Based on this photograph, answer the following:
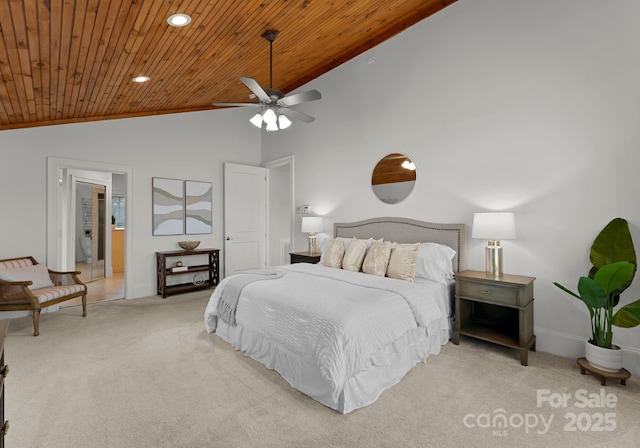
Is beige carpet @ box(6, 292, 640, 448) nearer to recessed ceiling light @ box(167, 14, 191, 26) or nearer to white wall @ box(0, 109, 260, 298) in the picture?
white wall @ box(0, 109, 260, 298)

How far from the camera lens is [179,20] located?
2465 mm

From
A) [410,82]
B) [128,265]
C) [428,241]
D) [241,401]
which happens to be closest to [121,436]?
[241,401]

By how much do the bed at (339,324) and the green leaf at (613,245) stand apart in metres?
1.13

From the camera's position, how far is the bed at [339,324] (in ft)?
6.94

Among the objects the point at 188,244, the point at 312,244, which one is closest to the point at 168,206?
the point at 188,244

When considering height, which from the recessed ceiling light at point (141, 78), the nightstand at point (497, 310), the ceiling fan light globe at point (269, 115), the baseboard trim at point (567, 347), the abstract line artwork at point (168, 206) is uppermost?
the recessed ceiling light at point (141, 78)

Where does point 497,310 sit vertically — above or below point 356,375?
above

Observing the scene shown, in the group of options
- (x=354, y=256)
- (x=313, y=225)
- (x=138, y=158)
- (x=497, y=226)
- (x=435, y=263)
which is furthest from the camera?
(x=138, y=158)

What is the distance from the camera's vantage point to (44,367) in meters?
2.68

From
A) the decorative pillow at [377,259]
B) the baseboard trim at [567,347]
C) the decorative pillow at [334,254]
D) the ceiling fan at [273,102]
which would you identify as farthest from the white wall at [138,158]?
the baseboard trim at [567,347]

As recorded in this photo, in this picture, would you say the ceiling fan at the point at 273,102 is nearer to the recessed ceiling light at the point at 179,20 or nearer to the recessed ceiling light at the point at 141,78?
the recessed ceiling light at the point at 179,20

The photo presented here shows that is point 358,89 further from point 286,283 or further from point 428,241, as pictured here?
point 286,283

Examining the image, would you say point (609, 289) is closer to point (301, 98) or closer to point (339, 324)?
point (339, 324)

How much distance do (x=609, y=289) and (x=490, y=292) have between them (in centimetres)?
82
